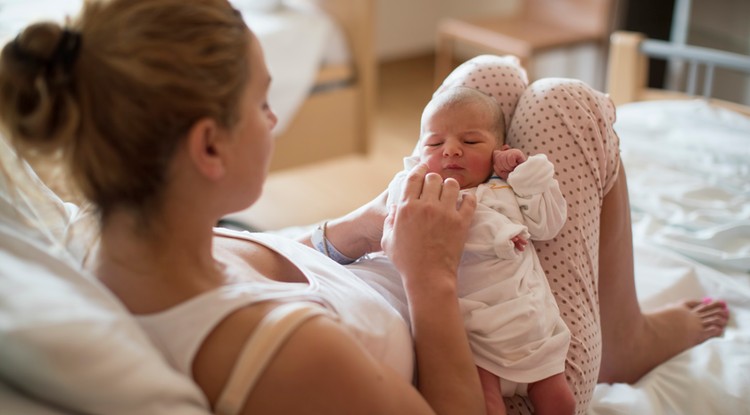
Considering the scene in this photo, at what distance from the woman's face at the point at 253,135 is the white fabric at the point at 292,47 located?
1.83 meters

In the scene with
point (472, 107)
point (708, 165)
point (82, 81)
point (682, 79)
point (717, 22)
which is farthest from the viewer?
point (682, 79)

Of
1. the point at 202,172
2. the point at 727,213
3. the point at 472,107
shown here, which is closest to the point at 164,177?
the point at 202,172

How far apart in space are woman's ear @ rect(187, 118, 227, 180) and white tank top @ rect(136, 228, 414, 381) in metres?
0.14

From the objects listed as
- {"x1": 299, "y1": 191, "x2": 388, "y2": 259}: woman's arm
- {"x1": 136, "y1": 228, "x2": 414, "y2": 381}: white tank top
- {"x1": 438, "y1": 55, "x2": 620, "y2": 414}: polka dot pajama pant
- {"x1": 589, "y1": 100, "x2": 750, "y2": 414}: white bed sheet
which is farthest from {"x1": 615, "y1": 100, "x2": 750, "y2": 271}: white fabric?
{"x1": 136, "y1": 228, "x2": 414, "y2": 381}: white tank top

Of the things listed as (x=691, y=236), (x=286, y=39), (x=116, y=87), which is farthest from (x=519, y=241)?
(x=286, y=39)

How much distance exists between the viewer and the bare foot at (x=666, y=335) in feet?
4.56

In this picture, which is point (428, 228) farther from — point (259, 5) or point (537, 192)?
point (259, 5)

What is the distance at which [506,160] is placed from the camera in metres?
1.16

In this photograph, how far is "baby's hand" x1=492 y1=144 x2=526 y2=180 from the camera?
3.78 ft

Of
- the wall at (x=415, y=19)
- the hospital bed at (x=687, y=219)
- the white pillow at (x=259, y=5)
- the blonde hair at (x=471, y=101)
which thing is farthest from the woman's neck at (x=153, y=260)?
the wall at (x=415, y=19)

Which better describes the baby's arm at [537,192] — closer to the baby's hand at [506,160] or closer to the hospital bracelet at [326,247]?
the baby's hand at [506,160]

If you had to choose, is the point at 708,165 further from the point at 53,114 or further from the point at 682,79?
the point at 53,114

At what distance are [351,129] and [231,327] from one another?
7.81 feet

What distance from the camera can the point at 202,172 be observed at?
841 millimetres
